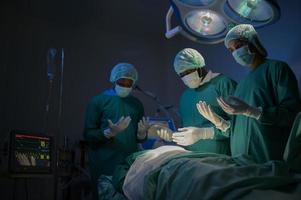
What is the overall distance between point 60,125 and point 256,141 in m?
2.09

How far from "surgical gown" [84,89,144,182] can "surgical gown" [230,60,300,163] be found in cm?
102

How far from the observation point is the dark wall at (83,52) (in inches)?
134

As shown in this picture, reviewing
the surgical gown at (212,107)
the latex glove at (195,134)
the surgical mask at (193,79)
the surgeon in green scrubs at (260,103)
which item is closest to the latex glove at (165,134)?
the surgical gown at (212,107)

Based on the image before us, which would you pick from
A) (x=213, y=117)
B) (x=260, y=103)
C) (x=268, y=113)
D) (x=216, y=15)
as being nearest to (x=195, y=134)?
(x=213, y=117)

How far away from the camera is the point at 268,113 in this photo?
2084 mm

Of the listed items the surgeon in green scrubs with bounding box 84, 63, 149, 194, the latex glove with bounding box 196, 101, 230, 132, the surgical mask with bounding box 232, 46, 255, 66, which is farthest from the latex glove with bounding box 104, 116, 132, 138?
the surgical mask with bounding box 232, 46, 255, 66

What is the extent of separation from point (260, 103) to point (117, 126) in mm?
1137

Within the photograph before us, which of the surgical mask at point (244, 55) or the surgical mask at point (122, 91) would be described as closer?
the surgical mask at point (244, 55)

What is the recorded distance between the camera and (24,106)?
3.55 m

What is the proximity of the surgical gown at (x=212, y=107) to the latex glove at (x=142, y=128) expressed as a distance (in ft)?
0.94

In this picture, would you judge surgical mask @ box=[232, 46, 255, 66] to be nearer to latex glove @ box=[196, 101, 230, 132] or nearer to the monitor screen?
latex glove @ box=[196, 101, 230, 132]

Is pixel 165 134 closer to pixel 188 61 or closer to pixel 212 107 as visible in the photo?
pixel 212 107

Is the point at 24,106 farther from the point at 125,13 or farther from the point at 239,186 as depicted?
the point at 239,186

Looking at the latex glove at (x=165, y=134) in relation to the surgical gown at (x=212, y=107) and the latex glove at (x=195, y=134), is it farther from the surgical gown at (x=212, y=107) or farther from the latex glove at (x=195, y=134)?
the latex glove at (x=195, y=134)
